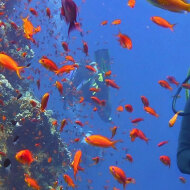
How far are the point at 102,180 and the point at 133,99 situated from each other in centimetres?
5279

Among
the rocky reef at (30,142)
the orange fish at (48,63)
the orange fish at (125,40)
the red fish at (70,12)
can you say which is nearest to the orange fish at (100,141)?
the orange fish at (48,63)

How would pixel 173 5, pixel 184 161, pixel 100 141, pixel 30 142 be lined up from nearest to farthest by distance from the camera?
1. pixel 173 5
2. pixel 184 161
3. pixel 100 141
4. pixel 30 142

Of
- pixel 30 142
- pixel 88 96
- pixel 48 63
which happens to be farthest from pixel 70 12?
pixel 88 96

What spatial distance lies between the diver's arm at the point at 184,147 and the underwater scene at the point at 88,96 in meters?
0.01

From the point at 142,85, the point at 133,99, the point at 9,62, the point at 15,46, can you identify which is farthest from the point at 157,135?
the point at 9,62

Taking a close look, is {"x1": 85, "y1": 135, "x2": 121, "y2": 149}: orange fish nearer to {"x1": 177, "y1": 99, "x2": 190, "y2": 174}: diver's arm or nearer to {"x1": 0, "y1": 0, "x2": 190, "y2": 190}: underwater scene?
{"x1": 0, "y1": 0, "x2": 190, "y2": 190}: underwater scene

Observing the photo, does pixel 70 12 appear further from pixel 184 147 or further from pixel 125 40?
pixel 125 40

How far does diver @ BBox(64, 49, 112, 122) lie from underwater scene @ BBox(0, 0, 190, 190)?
75 millimetres

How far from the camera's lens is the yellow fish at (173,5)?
2029 mm

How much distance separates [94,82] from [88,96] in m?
1.17

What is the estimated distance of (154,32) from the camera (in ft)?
417

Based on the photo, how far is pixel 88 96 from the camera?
61.3 feet

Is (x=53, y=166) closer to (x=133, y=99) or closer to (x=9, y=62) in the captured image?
(x=9, y=62)

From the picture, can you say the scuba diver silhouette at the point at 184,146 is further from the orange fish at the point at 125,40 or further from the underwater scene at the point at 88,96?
the orange fish at the point at 125,40
